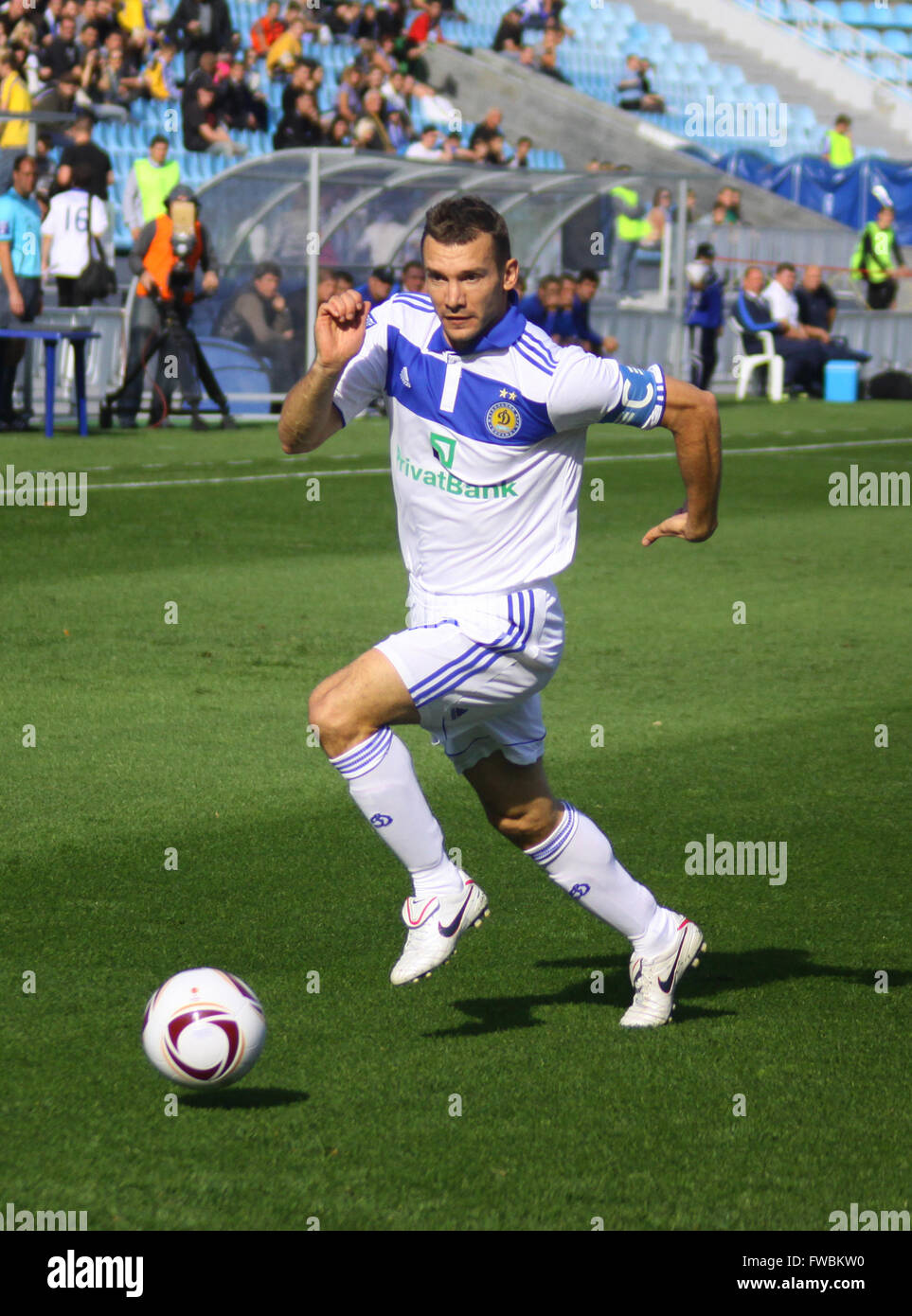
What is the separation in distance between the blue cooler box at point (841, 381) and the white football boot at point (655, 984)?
22.9 metres

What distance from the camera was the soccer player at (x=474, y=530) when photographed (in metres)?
4.34

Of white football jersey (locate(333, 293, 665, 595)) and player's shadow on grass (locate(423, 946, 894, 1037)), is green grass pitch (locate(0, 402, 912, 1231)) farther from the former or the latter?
white football jersey (locate(333, 293, 665, 595))

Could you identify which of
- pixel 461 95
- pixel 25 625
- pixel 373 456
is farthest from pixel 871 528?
pixel 461 95

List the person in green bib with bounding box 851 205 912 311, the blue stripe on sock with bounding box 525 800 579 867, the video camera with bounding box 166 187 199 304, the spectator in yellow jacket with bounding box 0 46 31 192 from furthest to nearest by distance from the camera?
the person in green bib with bounding box 851 205 912 311 < the spectator in yellow jacket with bounding box 0 46 31 192 < the video camera with bounding box 166 187 199 304 < the blue stripe on sock with bounding box 525 800 579 867

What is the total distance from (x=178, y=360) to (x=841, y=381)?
11243 millimetres

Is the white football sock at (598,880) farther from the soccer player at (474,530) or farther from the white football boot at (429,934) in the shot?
the white football boot at (429,934)

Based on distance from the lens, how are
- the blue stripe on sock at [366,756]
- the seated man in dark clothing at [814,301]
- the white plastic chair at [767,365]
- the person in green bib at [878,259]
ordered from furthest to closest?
the person in green bib at [878,259] < the seated man in dark clothing at [814,301] < the white plastic chair at [767,365] < the blue stripe on sock at [366,756]

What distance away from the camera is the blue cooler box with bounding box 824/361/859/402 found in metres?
26.7

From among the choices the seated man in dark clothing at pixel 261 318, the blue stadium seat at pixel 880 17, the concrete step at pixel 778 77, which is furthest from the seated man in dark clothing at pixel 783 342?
the blue stadium seat at pixel 880 17

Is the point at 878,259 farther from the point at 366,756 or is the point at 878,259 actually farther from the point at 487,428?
the point at 366,756

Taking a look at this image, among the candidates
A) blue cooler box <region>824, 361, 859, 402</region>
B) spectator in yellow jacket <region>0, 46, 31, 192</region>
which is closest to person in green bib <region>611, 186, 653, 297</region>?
blue cooler box <region>824, 361, 859, 402</region>

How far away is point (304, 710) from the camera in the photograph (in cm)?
820

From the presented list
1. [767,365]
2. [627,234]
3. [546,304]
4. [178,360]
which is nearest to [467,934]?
[178,360]

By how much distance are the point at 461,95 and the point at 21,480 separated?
73.0 feet
